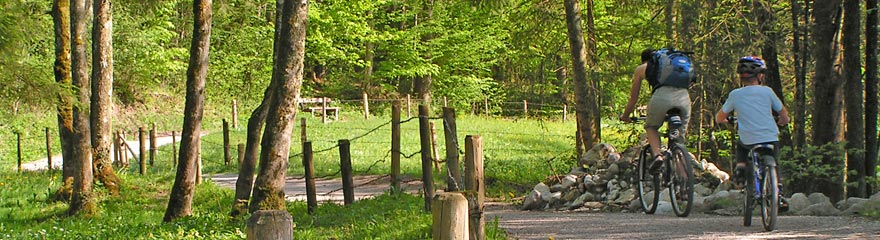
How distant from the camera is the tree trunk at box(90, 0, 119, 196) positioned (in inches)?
672

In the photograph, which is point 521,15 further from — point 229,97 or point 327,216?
point 229,97

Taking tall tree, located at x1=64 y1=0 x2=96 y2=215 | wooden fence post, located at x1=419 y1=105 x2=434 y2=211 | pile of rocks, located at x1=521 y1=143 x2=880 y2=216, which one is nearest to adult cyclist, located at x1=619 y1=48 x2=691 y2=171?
pile of rocks, located at x1=521 y1=143 x2=880 y2=216

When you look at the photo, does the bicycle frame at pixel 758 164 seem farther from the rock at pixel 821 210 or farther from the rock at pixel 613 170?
the rock at pixel 613 170

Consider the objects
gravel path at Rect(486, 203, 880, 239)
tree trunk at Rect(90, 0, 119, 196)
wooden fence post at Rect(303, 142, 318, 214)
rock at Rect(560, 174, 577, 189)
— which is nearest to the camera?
gravel path at Rect(486, 203, 880, 239)

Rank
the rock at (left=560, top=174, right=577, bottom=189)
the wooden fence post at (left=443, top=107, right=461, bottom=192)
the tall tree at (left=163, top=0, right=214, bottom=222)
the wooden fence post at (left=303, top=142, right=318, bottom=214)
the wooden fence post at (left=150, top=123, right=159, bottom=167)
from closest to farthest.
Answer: the wooden fence post at (left=443, top=107, right=461, bottom=192) → the wooden fence post at (left=303, top=142, right=318, bottom=214) → the tall tree at (left=163, top=0, right=214, bottom=222) → the rock at (left=560, top=174, right=577, bottom=189) → the wooden fence post at (left=150, top=123, right=159, bottom=167)

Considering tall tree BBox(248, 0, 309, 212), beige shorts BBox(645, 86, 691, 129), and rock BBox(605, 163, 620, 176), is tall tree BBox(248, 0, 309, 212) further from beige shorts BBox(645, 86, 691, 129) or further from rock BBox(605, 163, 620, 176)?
rock BBox(605, 163, 620, 176)

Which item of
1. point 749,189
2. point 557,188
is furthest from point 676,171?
point 557,188

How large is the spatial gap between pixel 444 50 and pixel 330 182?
29.1m

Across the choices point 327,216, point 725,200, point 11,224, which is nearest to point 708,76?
point 725,200

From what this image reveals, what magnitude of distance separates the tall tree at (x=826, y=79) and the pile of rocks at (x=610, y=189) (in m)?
1.42

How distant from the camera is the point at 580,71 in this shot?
1839cm

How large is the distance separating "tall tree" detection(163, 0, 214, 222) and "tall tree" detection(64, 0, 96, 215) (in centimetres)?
261

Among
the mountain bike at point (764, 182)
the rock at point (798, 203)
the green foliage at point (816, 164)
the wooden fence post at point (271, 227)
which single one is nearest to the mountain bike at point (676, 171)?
the mountain bike at point (764, 182)

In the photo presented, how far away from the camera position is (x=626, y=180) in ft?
45.3
